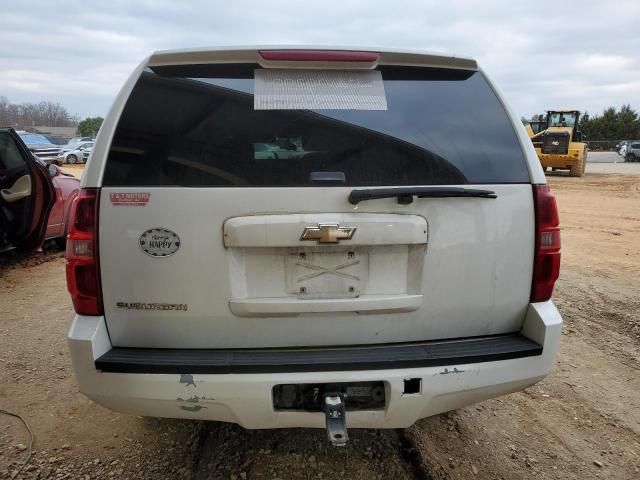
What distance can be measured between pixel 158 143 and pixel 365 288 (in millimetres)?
1066

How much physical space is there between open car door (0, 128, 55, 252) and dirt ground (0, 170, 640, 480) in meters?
2.71

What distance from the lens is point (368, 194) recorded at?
193 cm

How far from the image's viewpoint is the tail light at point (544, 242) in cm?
209

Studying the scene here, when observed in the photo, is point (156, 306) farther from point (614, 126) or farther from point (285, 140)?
point (614, 126)

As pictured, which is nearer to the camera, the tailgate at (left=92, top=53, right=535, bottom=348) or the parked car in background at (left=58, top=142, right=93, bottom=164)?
the tailgate at (left=92, top=53, right=535, bottom=348)

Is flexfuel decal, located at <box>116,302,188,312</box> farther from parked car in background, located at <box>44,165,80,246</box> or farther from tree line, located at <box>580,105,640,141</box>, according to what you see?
tree line, located at <box>580,105,640,141</box>

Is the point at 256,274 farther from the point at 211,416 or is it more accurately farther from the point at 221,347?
the point at 211,416

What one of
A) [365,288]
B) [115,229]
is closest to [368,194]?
[365,288]

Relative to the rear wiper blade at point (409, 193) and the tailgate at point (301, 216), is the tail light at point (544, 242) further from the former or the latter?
the rear wiper blade at point (409, 193)

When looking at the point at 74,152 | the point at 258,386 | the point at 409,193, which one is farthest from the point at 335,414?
the point at 74,152

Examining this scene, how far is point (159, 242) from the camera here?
1923 millimetres

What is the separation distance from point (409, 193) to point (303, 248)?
1.63 feet

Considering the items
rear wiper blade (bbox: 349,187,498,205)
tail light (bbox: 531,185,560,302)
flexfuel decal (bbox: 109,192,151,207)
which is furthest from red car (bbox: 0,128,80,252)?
tail light (bbox: 531,185,560,302)

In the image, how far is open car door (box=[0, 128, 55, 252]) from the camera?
6035 millimetres
